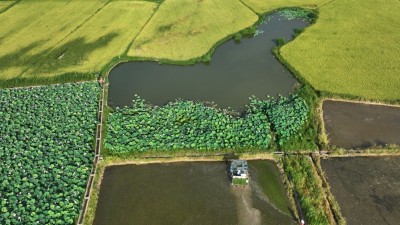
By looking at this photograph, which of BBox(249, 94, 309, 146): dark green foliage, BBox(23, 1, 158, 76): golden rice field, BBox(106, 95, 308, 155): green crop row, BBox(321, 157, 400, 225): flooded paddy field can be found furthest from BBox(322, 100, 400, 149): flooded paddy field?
BBox(23, 1, 158, 76): golden rice field

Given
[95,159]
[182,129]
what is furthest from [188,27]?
[95,159]

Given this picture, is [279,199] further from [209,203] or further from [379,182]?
[379,182]

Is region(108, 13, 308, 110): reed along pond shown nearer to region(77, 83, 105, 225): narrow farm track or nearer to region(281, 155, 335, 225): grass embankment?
region(77, 83, 105, 225): narrow farm track

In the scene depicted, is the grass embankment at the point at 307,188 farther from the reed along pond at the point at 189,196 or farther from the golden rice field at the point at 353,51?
the golden rice field at the point at 353,51

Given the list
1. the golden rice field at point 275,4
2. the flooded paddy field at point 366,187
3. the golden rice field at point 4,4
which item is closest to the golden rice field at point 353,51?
the golden rice field at point 275,4

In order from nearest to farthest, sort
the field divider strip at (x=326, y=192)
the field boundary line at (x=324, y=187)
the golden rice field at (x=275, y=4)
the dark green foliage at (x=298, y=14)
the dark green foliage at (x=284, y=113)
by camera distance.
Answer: the field divider strip at (x=326, y=192) < the field boundary line at (x=324, y=187) < the dark green foliage at (x=284, y=113) < the dark green foliage at (x=298, y=14) < the golden rice field at (x=275, y=4)

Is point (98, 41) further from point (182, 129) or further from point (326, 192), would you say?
point (326, 192)
